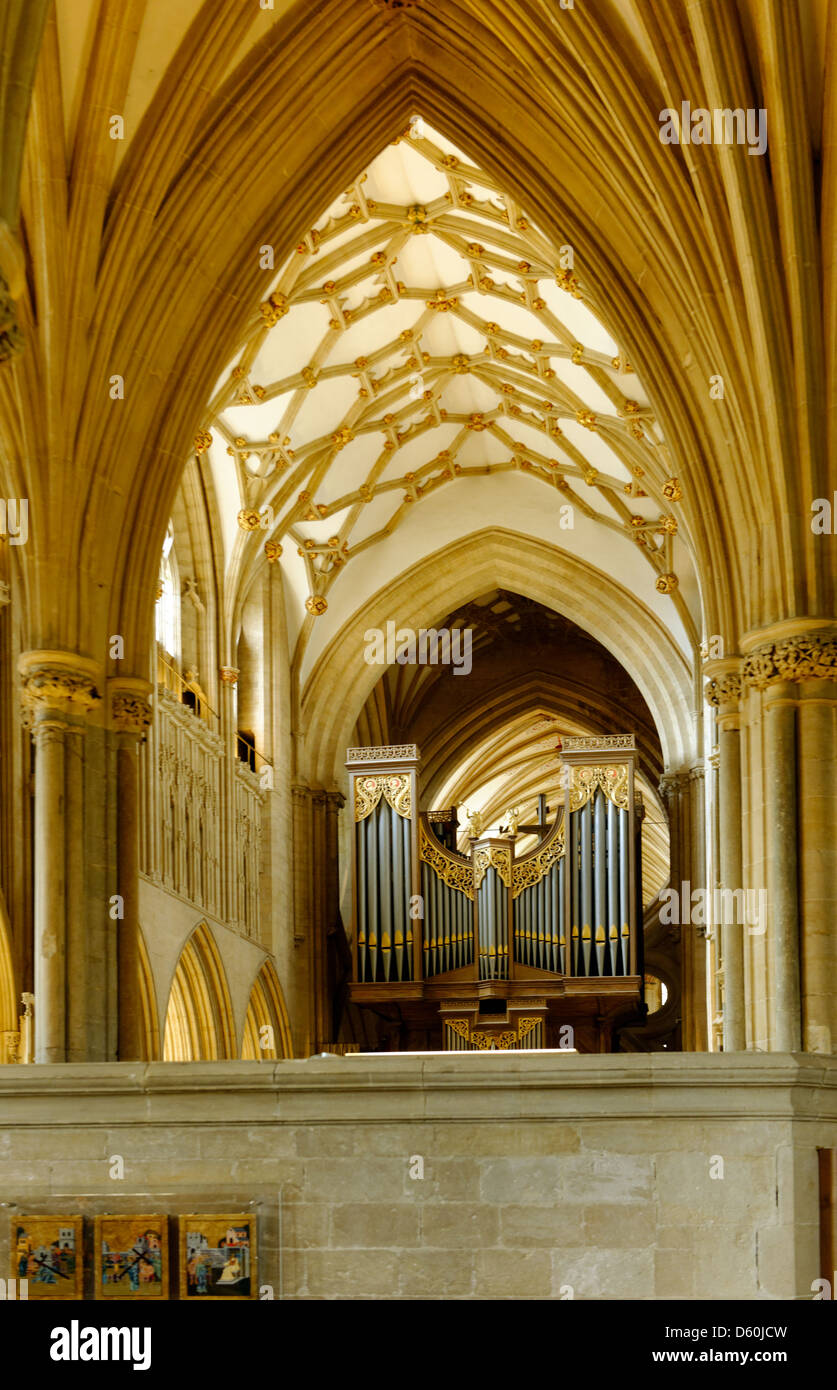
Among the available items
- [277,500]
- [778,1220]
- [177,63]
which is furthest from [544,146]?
[778,1220]

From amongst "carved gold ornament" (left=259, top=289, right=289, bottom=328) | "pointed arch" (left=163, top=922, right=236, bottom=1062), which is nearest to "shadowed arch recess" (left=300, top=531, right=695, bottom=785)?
"pointed arch" (left=163, top=922, right=236, bottom=1062)

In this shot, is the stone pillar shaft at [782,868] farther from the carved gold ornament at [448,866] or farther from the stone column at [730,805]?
the carved gold ornament at [448,866]

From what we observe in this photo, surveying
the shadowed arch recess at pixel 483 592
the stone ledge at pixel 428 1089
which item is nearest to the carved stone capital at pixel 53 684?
the stone ledge at pixel 428 1089

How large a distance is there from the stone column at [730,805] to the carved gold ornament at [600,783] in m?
6.63

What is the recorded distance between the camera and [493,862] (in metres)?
18.9

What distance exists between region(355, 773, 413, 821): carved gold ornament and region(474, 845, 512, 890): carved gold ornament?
2.73 feet

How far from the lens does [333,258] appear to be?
15.8 metres

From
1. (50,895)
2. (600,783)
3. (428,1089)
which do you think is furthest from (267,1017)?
(428,1089)

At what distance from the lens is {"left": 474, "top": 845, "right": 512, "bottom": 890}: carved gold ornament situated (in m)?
18.9

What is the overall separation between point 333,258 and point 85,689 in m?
5.35

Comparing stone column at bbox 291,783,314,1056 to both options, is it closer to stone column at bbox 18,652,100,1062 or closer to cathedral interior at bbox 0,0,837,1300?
cathedral interior at bbox 0,0,837,1300

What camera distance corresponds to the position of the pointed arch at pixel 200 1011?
668 inches

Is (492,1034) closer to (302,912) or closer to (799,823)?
(302,912)

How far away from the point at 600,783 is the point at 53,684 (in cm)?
820
